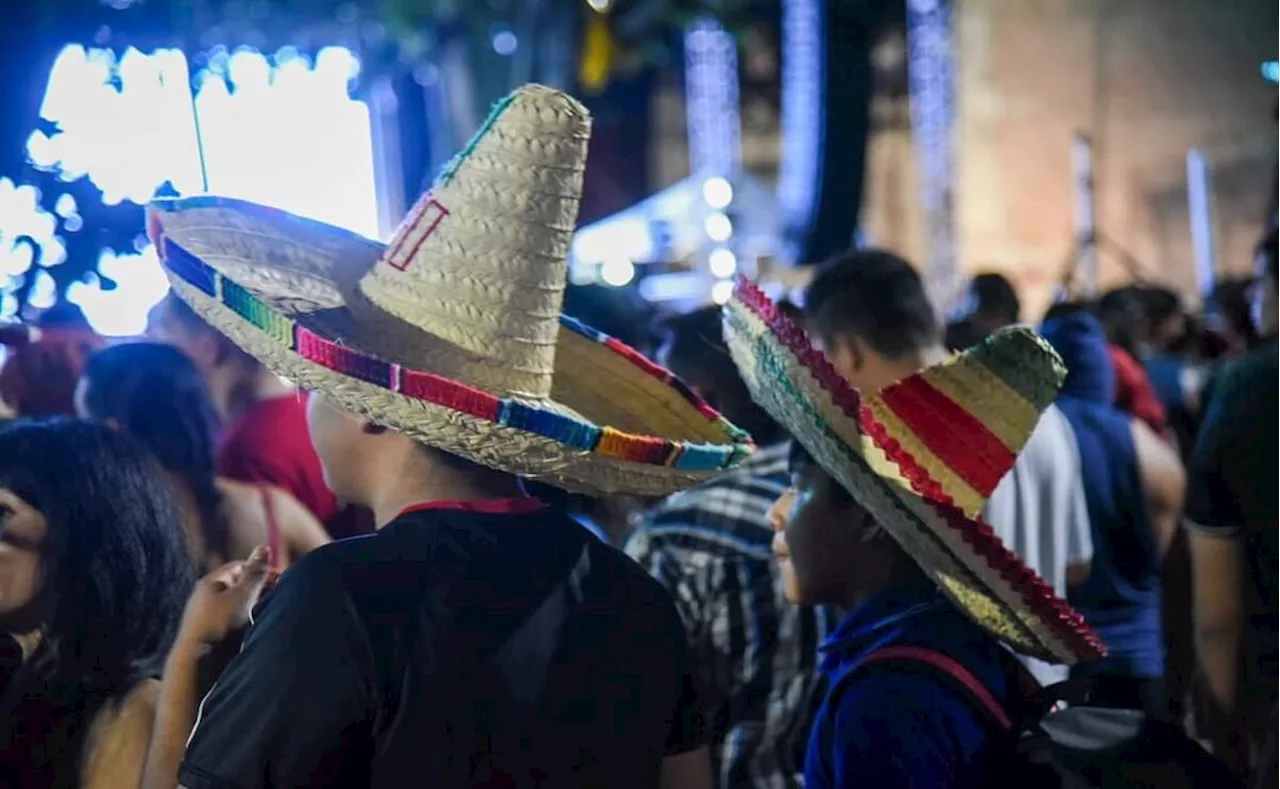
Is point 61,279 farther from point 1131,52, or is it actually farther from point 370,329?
point 1131,52

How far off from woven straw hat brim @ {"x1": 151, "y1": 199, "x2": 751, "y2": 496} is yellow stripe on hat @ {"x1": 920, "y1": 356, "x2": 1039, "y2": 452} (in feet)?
1.20

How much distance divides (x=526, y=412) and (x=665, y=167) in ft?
65.9

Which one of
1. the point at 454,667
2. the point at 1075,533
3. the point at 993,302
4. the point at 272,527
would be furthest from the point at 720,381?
the point at 993,302

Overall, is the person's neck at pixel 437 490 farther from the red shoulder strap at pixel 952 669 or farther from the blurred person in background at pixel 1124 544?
the blurred person in background at pixel 1124 544

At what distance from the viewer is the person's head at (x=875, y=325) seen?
12.0 ft

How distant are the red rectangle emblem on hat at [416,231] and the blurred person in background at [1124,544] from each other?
2481 mm

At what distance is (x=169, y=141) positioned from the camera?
127 inches

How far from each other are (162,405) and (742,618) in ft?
5.25

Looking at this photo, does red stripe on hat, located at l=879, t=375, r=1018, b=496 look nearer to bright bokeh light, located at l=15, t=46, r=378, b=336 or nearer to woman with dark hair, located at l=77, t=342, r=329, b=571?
bright bokeh light, located at l=15, t=46, r=378, b=336

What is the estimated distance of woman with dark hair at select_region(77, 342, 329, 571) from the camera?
3.58 m

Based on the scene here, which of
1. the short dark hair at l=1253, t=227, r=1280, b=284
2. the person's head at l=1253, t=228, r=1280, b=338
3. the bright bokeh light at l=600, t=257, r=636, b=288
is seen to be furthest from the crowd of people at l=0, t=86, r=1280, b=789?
the bright bokeh light at l=600, t=257, r=636, b=288

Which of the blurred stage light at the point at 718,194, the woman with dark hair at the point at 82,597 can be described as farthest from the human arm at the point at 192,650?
the blurred stage light at the point at 718,194

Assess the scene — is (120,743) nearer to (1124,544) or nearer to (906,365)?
(906,365)

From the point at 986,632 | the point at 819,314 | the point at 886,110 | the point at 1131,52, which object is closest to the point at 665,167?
the point at 886,110
